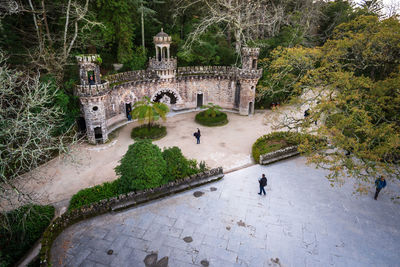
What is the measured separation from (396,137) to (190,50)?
25277 mm

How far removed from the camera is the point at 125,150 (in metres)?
24.8

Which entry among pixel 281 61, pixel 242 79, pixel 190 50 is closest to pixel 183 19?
pixel 190 50

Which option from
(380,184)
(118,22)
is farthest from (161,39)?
(380,184)

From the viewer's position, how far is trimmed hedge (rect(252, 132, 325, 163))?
22.5 meters

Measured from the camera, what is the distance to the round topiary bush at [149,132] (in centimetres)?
2661

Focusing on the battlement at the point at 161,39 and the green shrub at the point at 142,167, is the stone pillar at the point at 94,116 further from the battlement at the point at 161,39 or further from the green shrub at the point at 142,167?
the green shrub at the point at 142,167

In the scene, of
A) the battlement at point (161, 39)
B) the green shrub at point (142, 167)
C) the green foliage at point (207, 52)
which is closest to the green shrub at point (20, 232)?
the green shrub at point (142, 167)

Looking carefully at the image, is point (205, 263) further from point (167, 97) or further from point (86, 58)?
point (167, 97)

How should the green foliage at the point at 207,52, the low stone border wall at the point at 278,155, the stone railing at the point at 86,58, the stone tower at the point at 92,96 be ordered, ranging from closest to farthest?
the low stone border wall at the point at 278,155
the stone railing at the point at 86,58
the stone tower at the point at 92,96
the green foliage at the point at 207,52

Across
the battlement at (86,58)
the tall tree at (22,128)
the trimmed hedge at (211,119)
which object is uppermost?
the battlement at (86,58)

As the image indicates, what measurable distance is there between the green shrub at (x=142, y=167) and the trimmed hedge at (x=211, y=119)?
12963mm

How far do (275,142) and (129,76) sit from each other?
668 inches

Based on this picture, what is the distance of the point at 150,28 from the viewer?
36.9 meters

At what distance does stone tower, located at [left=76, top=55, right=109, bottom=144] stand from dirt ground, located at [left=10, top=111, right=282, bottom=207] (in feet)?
4.97
